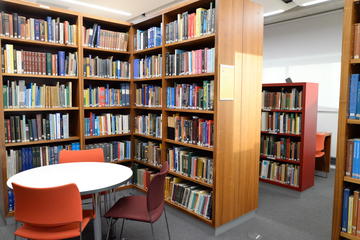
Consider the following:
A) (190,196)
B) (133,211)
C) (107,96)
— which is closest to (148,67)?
(107,96)

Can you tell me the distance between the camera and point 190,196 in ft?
10.2

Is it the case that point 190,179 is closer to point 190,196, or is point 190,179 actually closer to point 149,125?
point 190,196

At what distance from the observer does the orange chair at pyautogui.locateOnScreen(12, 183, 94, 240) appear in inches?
68.0

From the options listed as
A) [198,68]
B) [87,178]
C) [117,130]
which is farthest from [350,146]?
[117,130]

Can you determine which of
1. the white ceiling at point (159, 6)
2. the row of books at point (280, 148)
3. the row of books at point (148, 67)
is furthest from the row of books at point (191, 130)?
the white ceiling at point (159, 6)

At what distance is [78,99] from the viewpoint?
11.6ft

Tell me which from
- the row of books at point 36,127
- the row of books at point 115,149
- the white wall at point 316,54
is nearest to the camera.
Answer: the row of books at point 36,127

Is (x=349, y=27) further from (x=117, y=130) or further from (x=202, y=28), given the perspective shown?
(x=117, y=130)

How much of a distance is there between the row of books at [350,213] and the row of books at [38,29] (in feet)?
11.5

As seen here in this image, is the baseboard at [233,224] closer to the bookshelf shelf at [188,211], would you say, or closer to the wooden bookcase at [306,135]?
the bookshelf shelf at [188,211]

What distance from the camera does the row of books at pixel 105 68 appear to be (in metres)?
3.61

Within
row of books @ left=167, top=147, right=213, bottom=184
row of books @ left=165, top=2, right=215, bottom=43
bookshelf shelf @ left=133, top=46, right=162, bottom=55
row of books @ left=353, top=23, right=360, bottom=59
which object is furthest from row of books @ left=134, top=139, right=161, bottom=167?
row of books @ left=353, top=23, right=360, bottom=59

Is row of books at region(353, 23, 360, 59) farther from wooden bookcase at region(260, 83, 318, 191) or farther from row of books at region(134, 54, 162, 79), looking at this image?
row of books at region(134, 54, 162, 79)

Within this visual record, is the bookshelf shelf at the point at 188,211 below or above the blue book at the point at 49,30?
below
